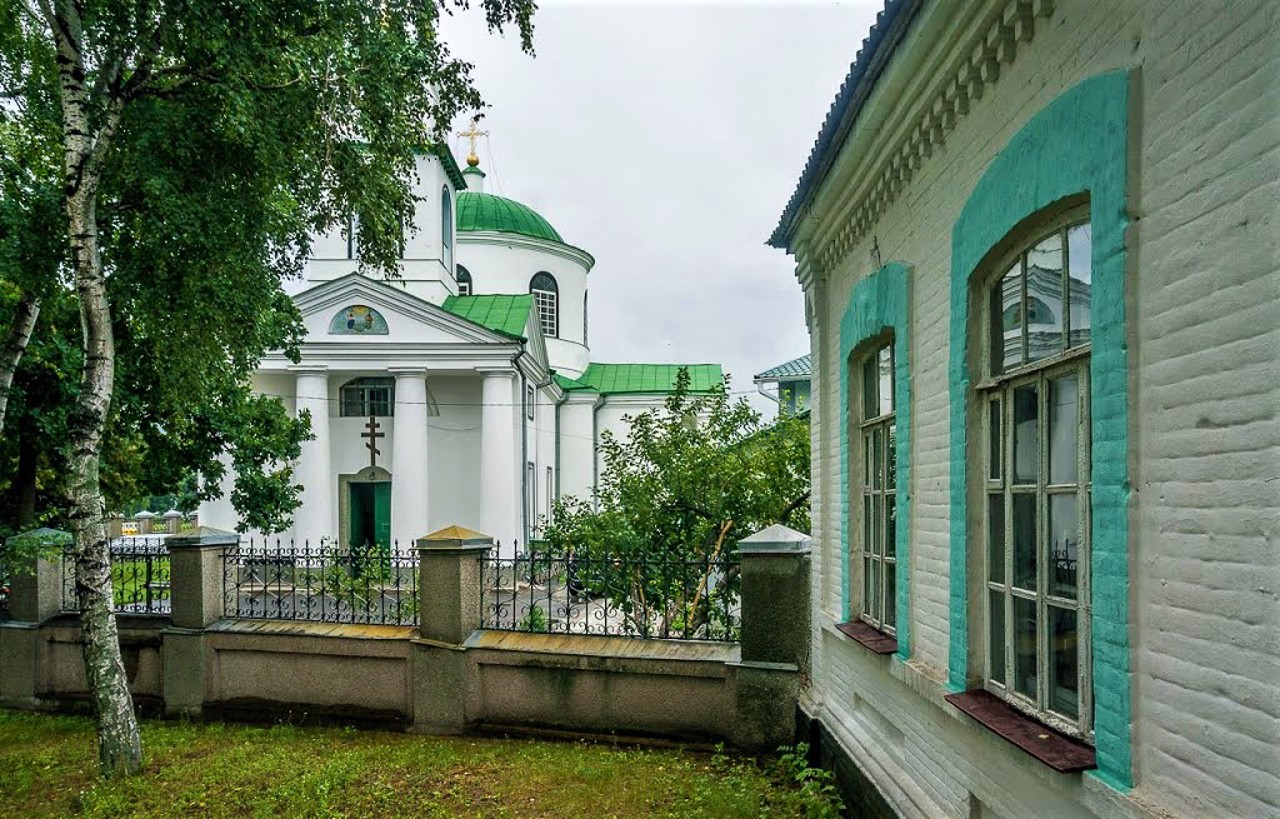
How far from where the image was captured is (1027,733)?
2.70 meters

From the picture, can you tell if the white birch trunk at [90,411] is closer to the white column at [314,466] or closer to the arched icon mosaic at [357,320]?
the white column at [314,466]

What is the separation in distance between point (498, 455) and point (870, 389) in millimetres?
13234

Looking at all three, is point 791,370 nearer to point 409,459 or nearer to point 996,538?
point 409,459

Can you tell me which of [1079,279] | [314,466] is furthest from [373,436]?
[1079,279]

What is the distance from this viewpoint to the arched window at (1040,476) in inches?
102

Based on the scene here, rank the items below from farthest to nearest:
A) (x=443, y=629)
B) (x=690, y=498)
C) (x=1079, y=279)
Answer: (x=690, y=498)
(x=443, y=629)
(x=1079, y=279)

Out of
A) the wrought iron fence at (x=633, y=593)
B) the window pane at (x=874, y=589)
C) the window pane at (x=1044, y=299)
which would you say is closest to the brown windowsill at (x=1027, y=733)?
the window pane at (x=1044, y=299)

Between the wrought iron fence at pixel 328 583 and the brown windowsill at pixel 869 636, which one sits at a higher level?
the brown windowsill at pixel 869 636

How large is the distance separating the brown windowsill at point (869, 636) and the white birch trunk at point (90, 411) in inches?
204

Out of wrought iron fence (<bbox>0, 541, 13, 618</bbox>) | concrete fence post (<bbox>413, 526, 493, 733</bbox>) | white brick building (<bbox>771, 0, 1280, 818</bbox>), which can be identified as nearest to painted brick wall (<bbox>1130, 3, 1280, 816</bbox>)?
white brick building (<bbox>771, 0, 1280, 818</bbox>)

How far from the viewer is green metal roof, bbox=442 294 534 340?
18938mm

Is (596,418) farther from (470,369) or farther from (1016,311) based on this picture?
(1016,311)

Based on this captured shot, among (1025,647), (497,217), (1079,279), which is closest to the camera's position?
(1079,279)

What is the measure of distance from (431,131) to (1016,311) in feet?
20.3
